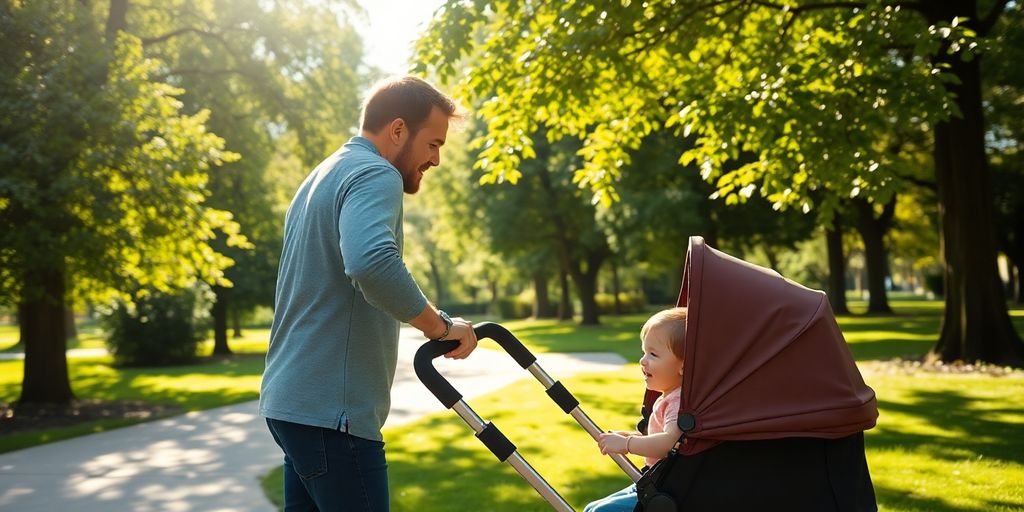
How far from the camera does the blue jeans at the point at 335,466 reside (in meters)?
2.69

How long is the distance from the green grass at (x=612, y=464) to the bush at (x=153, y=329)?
1157 centimetres

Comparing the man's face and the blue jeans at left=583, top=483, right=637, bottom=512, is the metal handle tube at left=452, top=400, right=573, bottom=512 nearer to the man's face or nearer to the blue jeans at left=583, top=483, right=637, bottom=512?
the blue jeans at left=583, top=483, right=637, bottom=512

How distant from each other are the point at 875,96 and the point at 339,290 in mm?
8957

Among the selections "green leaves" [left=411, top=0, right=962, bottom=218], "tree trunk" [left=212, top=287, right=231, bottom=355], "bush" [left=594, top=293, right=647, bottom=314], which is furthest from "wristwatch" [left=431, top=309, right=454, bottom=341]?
"bush" [left=594, top=293, right=647, bottom=314]

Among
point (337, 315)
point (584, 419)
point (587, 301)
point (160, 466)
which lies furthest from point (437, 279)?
point (337, 315)

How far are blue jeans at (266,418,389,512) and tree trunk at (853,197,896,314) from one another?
→ 32446 mm

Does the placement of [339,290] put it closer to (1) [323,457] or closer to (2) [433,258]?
(1) [323,457]

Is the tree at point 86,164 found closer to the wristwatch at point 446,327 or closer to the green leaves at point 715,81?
the green leaves at point 715,81

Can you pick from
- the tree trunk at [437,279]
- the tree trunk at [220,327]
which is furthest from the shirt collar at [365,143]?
the tree trunk at [437,279]

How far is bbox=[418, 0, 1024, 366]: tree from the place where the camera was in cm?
1003

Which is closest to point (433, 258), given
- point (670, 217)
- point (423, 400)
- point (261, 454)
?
point (670, 217)

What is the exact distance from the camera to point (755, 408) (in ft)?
9.86

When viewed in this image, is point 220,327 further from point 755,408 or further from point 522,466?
point 755,408

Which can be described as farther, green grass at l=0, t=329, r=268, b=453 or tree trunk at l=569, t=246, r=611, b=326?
tree trunk at l=569, t=246, r=611, b=326
